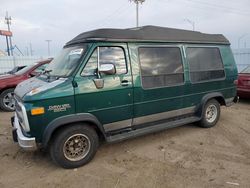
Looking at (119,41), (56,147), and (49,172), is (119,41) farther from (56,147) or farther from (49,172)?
(49,172)

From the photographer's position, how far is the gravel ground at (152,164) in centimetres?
341

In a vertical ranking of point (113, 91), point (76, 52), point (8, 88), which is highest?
point (76, 52)

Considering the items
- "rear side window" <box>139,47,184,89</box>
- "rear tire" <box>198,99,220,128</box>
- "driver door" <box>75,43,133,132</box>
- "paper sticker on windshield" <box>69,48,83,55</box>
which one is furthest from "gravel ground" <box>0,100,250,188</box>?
"paper sticker on windshield" <box>69,48,83,55</box>

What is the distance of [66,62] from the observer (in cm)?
416

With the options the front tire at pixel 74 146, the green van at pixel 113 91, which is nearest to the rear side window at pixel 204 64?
the green van at pixel 113 91

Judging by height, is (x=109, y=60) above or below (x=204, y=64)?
above

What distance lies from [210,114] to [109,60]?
3.27m

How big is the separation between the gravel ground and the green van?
0.37m

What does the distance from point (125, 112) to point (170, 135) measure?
162cm

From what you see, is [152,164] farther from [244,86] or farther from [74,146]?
[244,86]

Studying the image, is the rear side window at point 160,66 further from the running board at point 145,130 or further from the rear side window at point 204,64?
the running board at point 145,130

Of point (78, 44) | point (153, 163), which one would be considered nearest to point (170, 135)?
point (153, 163)

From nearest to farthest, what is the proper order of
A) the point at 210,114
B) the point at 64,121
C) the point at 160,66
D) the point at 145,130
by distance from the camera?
1. the point at 64,121
2. the point at 145,130
3. the point at 160,66
4. the point at 210,114

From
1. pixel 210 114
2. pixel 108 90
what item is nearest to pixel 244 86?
pixel 210 114
